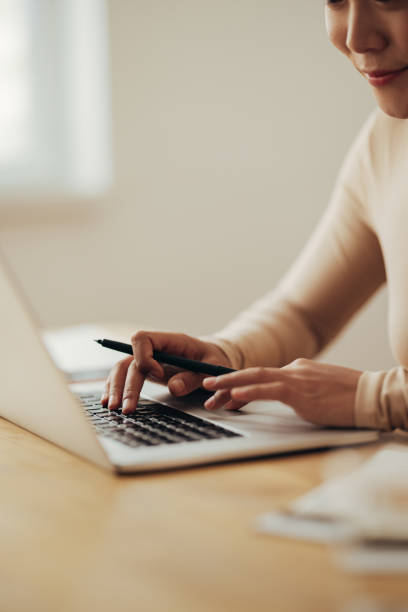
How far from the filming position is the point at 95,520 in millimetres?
537

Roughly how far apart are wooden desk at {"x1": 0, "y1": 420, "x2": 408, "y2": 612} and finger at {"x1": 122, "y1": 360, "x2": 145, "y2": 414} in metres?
0.16

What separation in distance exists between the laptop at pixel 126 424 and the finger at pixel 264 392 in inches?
0.9

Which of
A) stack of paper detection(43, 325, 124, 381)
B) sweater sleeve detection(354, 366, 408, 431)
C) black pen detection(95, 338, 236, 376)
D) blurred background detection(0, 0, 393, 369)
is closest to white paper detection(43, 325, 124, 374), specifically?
stack of paper detection(43, 325, 124, 381)

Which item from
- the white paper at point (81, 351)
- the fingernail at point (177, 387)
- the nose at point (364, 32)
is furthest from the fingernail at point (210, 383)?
the nose at point (364, 32)

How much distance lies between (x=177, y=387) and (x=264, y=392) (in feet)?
0.48

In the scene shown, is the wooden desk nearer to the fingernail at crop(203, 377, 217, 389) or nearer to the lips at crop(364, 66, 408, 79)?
the fingernail at crop(203, 377, 217, 389)

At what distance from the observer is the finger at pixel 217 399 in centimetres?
81

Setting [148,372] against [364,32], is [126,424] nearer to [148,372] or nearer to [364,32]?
[148,372]

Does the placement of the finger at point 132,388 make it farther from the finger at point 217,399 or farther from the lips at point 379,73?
the lips at point 379,73

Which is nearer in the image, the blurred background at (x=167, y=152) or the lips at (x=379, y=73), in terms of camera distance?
the lips at (x=379, y=73)

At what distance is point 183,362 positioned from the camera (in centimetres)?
88

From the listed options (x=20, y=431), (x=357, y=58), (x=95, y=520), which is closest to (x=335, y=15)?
(x=357, y=58)

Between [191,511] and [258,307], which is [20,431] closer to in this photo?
[191,511]

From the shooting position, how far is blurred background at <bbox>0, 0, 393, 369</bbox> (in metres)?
2.79
